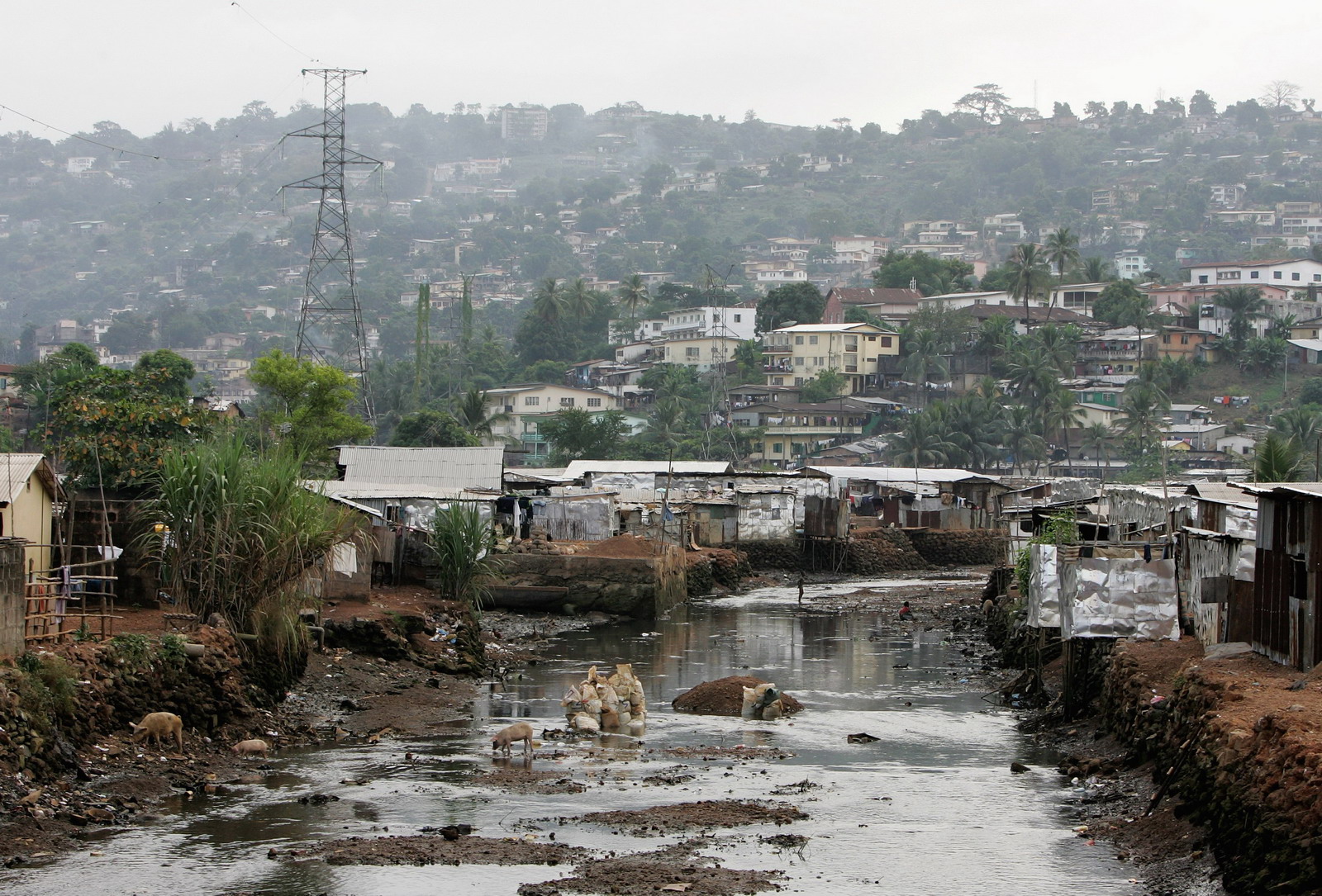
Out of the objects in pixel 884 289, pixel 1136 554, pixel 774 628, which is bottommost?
pixel 774 628

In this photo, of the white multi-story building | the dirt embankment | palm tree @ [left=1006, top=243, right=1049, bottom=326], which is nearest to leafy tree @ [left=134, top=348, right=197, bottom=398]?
the dirt embankment

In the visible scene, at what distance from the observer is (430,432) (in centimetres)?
7488

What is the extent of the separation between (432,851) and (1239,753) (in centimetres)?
783

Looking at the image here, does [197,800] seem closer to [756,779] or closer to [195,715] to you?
[195,715]

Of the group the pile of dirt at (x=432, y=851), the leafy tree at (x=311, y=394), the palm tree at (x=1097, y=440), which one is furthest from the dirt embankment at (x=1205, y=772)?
the palm tree at (x=1097, y=440)

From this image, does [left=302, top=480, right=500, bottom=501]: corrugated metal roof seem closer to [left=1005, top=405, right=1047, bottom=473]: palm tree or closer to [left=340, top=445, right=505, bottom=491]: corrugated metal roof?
[left=340, top=445, right=505, bottom=491]: corrugated metal roof

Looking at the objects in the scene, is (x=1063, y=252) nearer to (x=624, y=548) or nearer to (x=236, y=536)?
(x=624, y=548)

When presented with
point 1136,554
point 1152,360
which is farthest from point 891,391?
point 1136,554

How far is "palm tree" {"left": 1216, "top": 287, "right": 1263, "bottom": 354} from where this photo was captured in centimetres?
11031

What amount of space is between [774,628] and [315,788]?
2273cm

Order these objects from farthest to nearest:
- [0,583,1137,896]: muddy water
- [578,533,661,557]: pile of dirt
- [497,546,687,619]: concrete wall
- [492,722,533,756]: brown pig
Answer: [578,533,661,557]: pile of dirt
[497,546,687,619]: concrete wall
[492,722,533,756]: brown pig
[0,583,1137,896]: muddy water

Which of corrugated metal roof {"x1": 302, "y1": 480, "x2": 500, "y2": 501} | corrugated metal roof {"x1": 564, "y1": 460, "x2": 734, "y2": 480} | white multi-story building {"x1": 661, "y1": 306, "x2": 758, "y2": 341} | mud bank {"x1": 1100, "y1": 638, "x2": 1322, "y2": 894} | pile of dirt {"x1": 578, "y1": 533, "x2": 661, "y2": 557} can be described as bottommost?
pile of dirt {"x1": 578, "y1": 533, "x2": 661, "y2": 557}

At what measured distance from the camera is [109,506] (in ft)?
83.8

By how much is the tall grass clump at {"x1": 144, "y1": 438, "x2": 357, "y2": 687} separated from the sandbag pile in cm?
445
